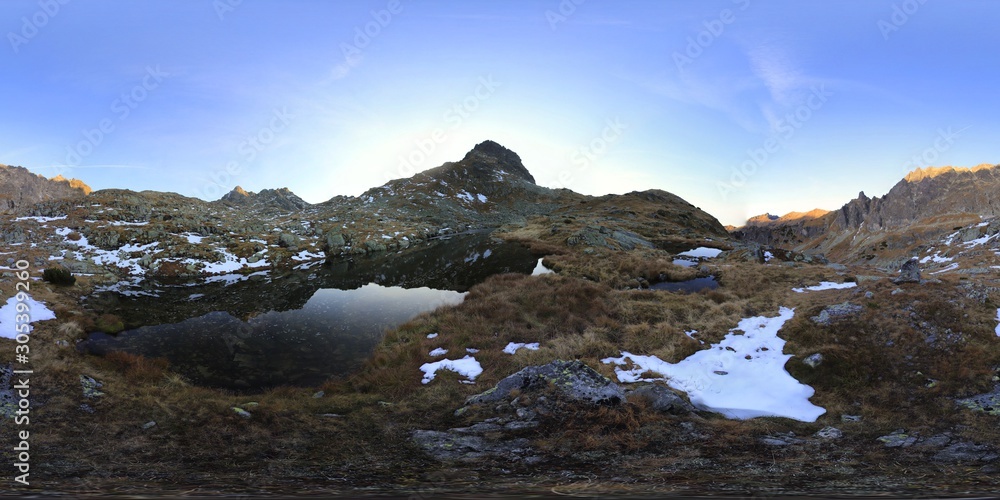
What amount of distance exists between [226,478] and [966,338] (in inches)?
977

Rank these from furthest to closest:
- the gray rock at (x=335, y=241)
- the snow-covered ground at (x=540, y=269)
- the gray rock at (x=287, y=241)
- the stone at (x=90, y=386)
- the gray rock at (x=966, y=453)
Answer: the gray rock at (x=335, y=241), the gray rock at (x=287, y=241), the snow-covered ground at (x=540, y=269), the stone at (x=90, y=386), the gray rock at (x=966, y=453)

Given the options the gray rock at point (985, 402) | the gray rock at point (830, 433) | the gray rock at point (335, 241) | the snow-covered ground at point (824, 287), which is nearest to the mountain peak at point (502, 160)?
the gray rock at point (335, 241)

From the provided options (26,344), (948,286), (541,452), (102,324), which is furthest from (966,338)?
(102,324)

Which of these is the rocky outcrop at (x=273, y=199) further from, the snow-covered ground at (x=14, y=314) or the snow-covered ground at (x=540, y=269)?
the snow-covered ground at (x=14, y=314)

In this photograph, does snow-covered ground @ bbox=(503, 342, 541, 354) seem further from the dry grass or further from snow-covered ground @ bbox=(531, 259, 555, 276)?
snow-covered ground @ bbox=(531, 259, 555, 276)

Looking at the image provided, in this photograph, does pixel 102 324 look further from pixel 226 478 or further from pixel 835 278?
pixel 835 278

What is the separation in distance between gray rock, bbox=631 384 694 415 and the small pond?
1285cm

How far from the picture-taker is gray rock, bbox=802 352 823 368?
16.3m

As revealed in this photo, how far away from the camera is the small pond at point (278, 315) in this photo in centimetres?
1933

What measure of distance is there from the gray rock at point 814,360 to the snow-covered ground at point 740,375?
2.77ft

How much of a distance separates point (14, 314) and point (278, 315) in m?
11.6

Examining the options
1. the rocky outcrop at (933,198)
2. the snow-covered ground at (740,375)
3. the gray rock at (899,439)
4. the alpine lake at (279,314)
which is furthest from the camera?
the rocky outcrop at (933,198)

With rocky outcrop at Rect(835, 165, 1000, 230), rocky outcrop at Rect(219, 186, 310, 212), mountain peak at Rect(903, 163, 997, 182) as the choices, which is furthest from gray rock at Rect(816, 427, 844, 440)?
mountain peak at Rect(903, 163, 997, 182)

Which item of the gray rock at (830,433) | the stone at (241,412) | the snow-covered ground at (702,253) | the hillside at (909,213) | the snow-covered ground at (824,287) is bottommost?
the gray rock at (830,433)
